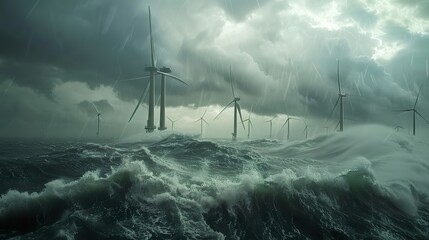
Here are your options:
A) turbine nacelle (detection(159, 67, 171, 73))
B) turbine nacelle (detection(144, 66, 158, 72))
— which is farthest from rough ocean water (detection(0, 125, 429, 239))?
turbine nacelle (detection(159, 67, 171, 73))

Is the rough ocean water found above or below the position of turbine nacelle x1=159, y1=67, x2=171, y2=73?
below

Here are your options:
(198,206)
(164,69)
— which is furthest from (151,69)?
(198,206)

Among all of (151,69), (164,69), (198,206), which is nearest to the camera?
(198,206)

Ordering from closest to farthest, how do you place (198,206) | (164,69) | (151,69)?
1. (198,206)
2. (151,69)
3. (164,69)

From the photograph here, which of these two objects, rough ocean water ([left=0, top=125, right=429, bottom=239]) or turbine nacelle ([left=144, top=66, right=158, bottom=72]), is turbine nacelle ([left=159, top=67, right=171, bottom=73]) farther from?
rough ocean water ([left=0, top=125, right=429, bottom=239])

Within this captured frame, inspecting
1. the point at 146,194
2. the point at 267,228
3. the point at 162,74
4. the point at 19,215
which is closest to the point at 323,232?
the point at 267,228

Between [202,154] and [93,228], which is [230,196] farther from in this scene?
[202,154]

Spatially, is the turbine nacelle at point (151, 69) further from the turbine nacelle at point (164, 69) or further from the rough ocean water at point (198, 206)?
the rough ocean water at point (198, 206)

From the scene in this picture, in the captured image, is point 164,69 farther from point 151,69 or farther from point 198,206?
point 198,206

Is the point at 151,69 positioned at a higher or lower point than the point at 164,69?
lower

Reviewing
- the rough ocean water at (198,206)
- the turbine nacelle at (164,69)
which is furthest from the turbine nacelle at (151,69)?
the rough ocean water at (198,206)

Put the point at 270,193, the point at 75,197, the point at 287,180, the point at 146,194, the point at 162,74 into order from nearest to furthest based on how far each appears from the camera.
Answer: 1. the point at 75,197
2. the point at 146,194
3. the point at 270,193
4. the point at 287,180
5. the point at 162,74
